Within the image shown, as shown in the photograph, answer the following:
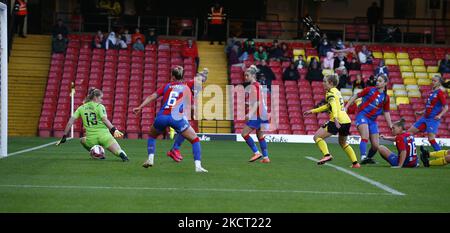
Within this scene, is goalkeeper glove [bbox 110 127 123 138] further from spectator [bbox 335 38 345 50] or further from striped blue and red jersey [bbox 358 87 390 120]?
spectator [bbox 335 38 345 50]

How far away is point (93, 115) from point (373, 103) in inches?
245

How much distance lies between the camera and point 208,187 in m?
13.6

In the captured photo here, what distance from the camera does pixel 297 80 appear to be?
122ft

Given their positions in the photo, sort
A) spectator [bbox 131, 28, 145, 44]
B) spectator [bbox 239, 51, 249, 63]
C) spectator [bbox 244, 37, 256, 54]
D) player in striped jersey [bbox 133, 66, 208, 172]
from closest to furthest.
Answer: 1. player in striped jersey [bbox 133, 66, 208, 172]
2. spectator [bbox 239, 51, 249, 63]
3. spectator [bbox 244, 37, 256, 54]
4. spectator [bbox 131, 28, 145, 44]

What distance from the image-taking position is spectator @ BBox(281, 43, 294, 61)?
3844 cm

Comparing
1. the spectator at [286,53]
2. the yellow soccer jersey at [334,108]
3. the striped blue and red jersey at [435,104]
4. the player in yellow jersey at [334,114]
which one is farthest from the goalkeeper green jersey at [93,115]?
the spectator at [286,53]

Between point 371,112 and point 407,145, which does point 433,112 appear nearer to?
point 371,112

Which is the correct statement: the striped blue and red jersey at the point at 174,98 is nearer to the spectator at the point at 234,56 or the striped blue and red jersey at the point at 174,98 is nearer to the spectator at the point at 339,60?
the spectator at the point at 234,56

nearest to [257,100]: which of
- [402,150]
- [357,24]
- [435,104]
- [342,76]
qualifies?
[402,150]

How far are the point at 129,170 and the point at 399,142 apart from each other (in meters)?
5.78

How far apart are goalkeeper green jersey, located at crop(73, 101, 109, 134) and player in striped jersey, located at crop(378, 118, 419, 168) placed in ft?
20.1

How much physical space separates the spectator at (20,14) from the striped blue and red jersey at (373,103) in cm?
2173

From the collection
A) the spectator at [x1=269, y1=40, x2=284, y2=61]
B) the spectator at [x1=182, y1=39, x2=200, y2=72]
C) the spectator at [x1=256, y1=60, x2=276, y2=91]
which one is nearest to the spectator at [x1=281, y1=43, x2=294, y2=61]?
the spectator at [x1=269, y1=40, x2=284, y2=61]
